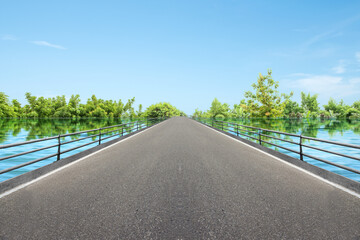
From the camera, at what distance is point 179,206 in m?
4.07

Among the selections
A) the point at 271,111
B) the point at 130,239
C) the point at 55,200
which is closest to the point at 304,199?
the point at 130,239

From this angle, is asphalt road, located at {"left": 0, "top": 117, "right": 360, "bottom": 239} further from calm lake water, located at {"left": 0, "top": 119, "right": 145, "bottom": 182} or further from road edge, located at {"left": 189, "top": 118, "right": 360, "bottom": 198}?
calm lake water, located at {"left": 0, "top": 119, "right": 145, "bottom": 182}

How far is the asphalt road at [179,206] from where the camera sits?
10.5 feet

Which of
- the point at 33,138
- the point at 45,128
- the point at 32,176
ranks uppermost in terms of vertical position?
the point at 32,176

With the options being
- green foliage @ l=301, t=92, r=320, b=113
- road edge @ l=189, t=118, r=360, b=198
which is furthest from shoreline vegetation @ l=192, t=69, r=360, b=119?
road edge @ l=189, t=118, r=360, b=198

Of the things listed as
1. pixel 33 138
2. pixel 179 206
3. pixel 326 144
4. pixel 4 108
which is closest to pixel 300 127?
pixel 326 144

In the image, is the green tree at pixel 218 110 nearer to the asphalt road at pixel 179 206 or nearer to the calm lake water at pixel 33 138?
the calm lake water at pixel 33 138

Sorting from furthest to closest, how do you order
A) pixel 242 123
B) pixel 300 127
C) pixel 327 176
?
pixel 300 127 < pixel 242 123 < pixel 327 176

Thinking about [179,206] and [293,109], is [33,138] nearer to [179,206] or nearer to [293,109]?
[179,206]

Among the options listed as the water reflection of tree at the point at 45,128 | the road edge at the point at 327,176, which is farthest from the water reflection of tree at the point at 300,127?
the water reflection of tree at the point at 45,128

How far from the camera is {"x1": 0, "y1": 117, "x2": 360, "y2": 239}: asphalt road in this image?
10.5 ft

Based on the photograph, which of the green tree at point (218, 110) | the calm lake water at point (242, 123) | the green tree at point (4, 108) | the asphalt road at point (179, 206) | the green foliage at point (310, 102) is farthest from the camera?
the green tree at point (218, 110)

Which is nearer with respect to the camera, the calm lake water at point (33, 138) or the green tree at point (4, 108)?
the calm lake water at point (33, 138)

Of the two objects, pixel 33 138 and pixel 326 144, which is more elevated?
pixel 33 138
